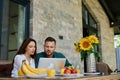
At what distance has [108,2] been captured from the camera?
8.03 meters

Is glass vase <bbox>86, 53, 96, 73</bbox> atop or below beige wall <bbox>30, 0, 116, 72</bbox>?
below

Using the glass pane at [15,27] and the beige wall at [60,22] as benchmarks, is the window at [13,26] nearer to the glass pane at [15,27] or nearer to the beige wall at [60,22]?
the glass pane at [15,27]

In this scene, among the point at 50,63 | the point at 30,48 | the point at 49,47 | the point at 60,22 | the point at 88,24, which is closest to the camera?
the point at 50,63

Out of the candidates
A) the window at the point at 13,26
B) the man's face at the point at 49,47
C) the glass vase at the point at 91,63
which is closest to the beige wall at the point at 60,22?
the window at the point at 13,26

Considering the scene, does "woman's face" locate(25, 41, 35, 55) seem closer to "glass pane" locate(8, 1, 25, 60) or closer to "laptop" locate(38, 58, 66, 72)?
"laptop" locate(38, 58, 66, 72)

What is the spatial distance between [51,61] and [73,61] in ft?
12.1

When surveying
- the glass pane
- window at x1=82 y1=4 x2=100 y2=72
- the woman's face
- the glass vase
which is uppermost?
window at x1=82 y1=4 x2=100 y2=72

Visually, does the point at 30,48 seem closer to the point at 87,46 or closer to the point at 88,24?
the point at 87,46

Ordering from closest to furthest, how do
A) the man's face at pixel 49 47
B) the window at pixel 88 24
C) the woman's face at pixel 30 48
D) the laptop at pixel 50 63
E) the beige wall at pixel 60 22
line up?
1. the laptop at pixel 50 63
2. the woman's face at pixel 30 48
3. the man's face at pixel 49 47
4. the beige wall at pixel 60 22
5. the window at pixel 88 24

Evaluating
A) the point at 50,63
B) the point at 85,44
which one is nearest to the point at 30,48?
the point at 50,63

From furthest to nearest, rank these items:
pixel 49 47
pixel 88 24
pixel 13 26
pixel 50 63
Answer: pixel 88 24 < pixel 13 26 < pixel 49 47 < pixel 50 63

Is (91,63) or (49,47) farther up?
(49,47)

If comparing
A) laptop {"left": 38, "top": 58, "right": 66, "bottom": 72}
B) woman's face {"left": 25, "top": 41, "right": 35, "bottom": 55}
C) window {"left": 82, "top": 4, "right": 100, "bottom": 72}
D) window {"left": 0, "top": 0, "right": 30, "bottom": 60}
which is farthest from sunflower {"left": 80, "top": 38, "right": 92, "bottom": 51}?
window {"left": 82, "top": 4, "right": 100, "bottom": 72}

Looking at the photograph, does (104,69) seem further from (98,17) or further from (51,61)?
(98,17)
